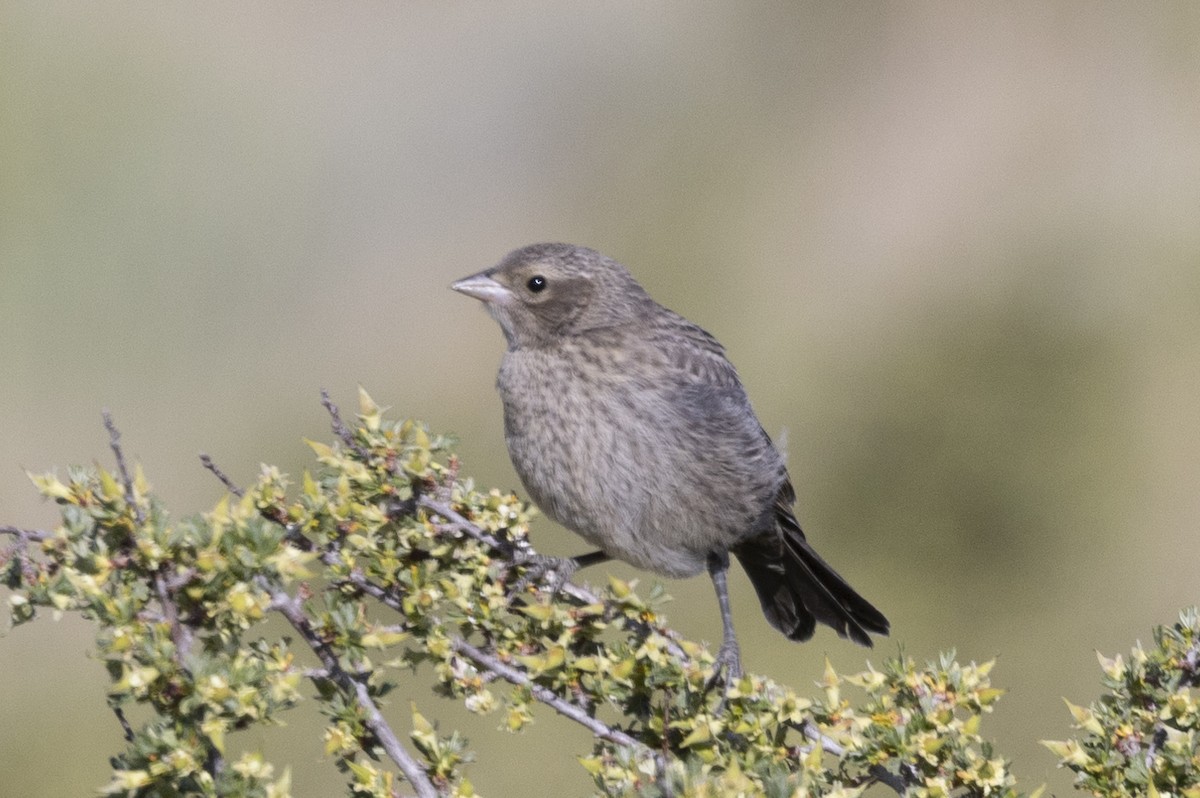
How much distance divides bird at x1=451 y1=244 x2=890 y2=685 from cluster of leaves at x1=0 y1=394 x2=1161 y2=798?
0.75 metres

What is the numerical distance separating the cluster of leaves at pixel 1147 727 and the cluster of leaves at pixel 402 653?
0.05 m

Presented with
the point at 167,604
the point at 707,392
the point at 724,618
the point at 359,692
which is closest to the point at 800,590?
the point at 724,618

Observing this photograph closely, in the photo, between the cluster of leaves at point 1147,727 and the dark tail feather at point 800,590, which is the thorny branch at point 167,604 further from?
the dark tail feather at point 800,590

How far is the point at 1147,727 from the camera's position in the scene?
2838 mm

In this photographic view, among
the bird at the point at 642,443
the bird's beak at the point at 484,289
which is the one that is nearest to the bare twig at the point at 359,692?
the bird at the point at 642,443

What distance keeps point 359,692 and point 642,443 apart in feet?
5.53

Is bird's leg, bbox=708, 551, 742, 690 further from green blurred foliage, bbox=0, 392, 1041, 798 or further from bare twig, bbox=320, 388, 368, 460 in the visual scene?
bare twig, bbox=320, 388, 368, 460

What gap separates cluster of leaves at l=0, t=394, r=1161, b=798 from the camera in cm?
231

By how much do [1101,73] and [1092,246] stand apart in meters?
1.91

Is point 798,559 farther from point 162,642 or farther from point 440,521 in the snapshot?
point 162,642

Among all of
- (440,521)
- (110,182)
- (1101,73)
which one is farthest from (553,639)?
(1101,73)

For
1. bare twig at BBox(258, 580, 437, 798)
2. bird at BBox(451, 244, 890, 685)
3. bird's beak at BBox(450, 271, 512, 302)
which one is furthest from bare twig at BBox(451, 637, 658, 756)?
bird's beak at BBox(450, 271, 512, 302)

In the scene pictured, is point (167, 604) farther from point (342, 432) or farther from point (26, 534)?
point (342, 432)

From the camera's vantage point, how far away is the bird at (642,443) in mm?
4164
